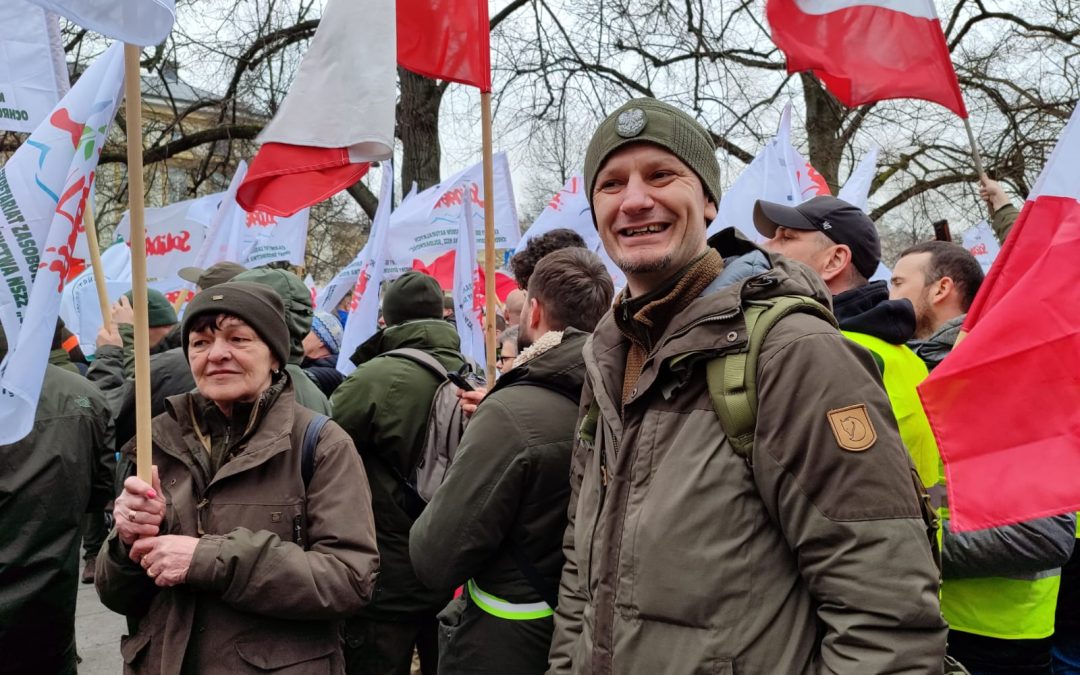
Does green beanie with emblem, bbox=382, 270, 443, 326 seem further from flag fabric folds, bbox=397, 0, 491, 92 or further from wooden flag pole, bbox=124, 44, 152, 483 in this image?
wooden flag pole, bbox=124, 44, 152, 483

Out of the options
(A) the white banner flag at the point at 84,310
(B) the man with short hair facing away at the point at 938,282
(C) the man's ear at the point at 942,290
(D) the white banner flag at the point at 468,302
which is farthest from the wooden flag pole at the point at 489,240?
(A) the white banner flag at the point at 84,310

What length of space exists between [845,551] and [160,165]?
15848 mm

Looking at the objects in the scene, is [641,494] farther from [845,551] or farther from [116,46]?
[116,46]

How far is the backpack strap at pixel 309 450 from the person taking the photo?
2.37 meters

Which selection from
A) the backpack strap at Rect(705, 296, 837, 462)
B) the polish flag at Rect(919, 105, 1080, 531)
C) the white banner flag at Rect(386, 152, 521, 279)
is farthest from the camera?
the white banner flag at Rect(386, 152, 521, 279)

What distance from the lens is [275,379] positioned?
8.50 feet

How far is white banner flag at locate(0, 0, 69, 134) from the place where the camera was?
3.26 meters

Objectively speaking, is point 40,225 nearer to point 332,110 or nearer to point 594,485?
point 332,110

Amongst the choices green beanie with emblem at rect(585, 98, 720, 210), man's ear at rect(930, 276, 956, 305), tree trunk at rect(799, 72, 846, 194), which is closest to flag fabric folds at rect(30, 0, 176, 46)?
green beanie with emblem at rect(585, 98, 720, 210)

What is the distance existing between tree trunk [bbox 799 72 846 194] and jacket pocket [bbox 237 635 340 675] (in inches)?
463

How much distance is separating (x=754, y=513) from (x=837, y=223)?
1.59m

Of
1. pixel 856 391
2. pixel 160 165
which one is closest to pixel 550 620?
Result: pixel 856 391

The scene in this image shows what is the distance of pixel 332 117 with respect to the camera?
9.93 feet

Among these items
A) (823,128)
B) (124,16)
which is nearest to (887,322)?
(124,16)
